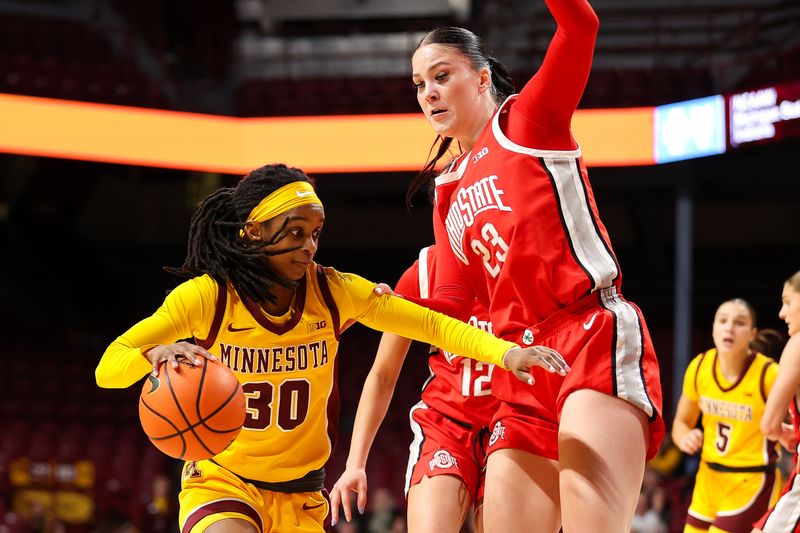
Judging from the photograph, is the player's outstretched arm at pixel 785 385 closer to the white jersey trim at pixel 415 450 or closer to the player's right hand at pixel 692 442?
the white jersey trim at pixel 415 450

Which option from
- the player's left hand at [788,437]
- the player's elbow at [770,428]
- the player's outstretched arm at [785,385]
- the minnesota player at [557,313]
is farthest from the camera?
the player's left hand at [788,437]

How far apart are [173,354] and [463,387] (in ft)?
3.63

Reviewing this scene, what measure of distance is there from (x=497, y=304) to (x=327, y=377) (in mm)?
701

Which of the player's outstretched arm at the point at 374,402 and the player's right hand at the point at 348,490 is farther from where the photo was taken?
the player's outstretched arm at the point at 374,402

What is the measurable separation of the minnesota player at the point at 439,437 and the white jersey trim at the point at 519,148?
0.73 m

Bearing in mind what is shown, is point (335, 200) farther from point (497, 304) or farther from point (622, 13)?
point (497, 304)

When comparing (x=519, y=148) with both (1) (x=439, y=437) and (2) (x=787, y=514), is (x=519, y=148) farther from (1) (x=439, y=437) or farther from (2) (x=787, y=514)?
(2) (x=787, y=514)

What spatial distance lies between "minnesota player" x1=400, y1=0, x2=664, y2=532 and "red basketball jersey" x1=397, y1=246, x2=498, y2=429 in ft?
1.30

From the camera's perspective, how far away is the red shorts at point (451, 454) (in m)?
3.48

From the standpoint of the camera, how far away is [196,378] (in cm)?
294

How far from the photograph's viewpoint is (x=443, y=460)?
11.5ft

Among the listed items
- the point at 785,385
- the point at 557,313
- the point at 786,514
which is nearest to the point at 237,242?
the point at 557,313

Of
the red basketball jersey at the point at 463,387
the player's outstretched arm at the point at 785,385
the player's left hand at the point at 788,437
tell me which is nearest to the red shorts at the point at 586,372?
the red basketball jersey at the point at 463,387

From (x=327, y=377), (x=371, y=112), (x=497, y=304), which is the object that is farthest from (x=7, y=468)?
(x=497, y=304)
